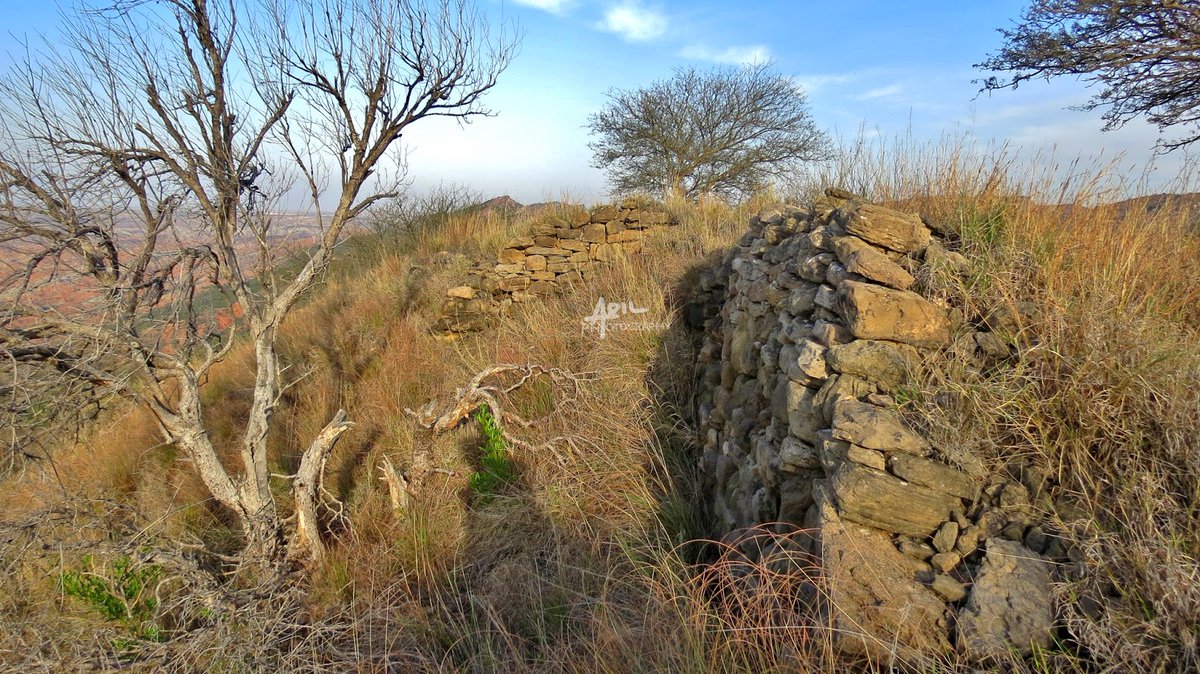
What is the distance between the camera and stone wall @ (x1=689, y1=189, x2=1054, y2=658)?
1950 mm

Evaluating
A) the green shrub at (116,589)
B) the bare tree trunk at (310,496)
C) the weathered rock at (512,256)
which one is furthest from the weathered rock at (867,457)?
the weathered rock at (512,256)

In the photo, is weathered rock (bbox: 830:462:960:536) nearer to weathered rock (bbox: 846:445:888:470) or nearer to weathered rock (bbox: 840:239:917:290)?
weathered rock (bbox: 846:445:888:470)

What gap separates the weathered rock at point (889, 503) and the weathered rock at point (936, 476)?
0.09 feet

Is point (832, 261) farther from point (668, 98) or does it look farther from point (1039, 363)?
point (668, 98)

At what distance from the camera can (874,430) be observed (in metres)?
2.40

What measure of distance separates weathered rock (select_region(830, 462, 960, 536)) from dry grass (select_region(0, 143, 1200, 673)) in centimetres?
29

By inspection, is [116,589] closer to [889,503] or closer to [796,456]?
[796,456]

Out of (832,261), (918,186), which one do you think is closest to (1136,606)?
(832,261)

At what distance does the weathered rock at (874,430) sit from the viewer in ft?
7.74

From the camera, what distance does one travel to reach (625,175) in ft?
46.5

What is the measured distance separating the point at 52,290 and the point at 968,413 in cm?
506

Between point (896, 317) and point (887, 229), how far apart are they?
67cm

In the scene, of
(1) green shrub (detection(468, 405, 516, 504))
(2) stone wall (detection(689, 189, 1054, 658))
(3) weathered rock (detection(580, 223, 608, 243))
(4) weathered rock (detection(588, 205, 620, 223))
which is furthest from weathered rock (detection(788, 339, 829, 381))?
(4) weathered rock (detection(588, 205, 620, 223))
